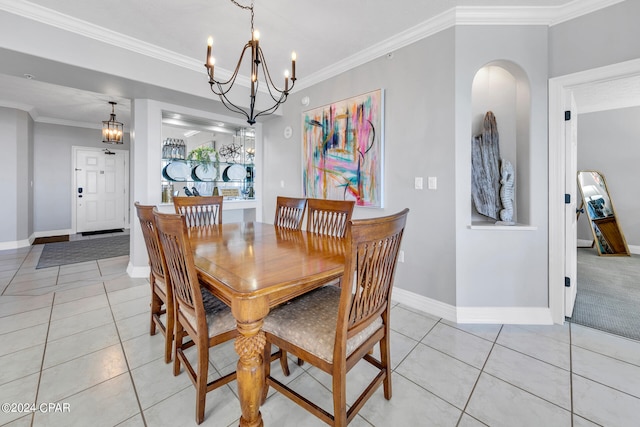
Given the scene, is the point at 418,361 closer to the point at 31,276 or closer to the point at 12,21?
the point at 12,21

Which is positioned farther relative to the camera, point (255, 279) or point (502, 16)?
point (502, 16)

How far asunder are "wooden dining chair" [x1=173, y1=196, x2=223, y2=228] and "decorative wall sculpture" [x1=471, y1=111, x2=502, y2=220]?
258cm

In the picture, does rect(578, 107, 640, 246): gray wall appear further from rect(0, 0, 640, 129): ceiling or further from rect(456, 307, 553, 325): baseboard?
rect(456, 307, 553, 325): baseboard

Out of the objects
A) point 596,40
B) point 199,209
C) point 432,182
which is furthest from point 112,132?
point 596,40

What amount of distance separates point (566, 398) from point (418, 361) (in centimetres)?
75

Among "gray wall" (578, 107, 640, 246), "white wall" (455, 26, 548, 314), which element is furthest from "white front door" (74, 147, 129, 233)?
"gray wall" (578, 107, 640, 246)

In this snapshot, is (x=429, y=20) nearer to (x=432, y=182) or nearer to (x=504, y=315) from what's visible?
(x=432, y=182)

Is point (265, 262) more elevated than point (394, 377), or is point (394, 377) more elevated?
point (265, 262)

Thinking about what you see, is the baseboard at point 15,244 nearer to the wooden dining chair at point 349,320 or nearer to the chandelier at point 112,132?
the chandelier at point 112,132

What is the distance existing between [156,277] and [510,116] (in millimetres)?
3256

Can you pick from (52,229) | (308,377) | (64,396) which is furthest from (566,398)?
(52,229)

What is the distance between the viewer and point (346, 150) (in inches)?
119

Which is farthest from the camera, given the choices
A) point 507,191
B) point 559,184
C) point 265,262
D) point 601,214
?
point 601,214

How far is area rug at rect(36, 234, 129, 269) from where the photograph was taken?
402 centimetres
